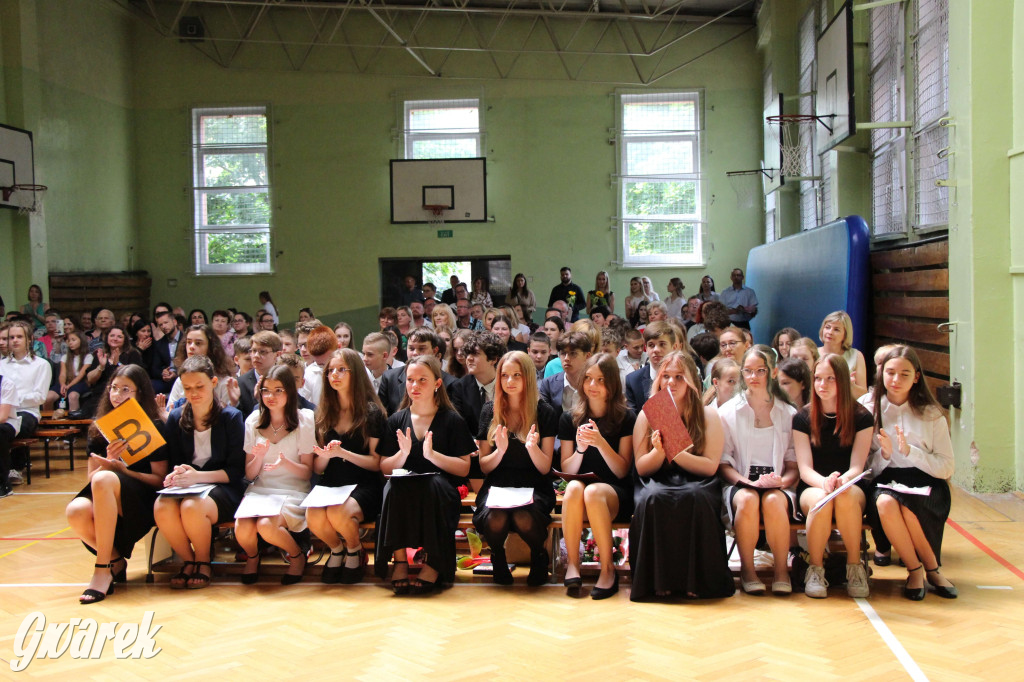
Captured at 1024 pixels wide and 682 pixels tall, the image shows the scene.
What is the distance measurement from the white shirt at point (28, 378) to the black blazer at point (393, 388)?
10.9 ft

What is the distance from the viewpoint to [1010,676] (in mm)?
3037

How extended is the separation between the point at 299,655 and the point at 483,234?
1124 centimetres

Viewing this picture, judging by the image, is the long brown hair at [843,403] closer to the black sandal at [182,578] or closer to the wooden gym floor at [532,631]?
the wooden gym floor at [532,631]

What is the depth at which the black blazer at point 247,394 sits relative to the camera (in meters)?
5.12

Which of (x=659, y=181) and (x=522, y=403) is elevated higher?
(x=659, y=181)

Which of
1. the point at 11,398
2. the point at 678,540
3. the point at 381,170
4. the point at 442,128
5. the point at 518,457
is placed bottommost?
the point at 678,540

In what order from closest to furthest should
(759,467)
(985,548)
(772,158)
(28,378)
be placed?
(759,467) < (985,548) < (28,378) < (772,158)

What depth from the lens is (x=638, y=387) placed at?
512cm

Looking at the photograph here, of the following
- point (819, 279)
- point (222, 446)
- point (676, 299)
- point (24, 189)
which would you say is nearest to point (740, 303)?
point (676, 299)

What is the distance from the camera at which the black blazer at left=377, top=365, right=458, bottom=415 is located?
5172 mm

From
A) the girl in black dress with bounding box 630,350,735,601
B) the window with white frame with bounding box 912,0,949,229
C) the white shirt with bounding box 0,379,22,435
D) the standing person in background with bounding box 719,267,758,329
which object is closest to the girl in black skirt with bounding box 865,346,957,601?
the girl in black dress with bounding box 630,350,735,601

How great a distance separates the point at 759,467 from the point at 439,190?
10528 millimetres

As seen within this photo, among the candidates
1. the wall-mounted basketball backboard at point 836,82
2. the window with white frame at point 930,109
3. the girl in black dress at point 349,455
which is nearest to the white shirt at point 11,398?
the girl in black dress at point 349,455

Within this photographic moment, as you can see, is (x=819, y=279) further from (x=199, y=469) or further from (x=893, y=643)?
(x=199, y=469)
